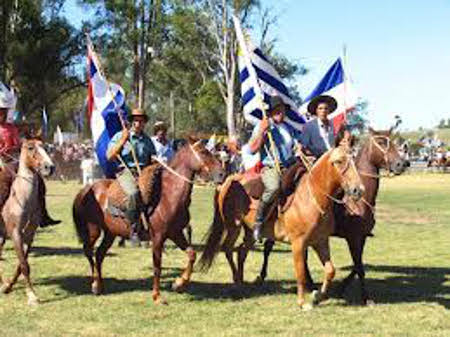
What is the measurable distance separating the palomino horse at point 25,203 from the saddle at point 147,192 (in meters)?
1.24

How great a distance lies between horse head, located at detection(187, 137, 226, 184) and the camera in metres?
10.0

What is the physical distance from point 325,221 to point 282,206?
77 centimetres

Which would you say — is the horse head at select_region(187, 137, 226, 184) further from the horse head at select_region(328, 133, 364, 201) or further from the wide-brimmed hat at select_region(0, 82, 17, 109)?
the wide-brimmed hat at select_region(0, 82, 17, 109)

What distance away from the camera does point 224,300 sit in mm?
10469

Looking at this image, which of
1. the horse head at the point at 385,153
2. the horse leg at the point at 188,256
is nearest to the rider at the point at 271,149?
the horse leg at the point at 188,256

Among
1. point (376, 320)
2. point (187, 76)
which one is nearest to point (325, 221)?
point (376, 320)

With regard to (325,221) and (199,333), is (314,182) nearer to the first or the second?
(325,221)

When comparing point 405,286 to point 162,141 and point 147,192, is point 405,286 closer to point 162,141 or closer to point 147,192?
point 147,192

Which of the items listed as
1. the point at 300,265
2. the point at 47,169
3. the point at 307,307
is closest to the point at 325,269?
the point at 300,265

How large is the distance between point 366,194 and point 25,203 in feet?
17.4

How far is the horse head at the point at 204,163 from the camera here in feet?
32.9

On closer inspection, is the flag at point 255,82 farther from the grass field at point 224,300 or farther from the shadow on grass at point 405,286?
the shadow on grass at point 405,286

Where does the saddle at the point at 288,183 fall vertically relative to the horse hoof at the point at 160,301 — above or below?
above

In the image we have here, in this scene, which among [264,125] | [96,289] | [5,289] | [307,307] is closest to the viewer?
[307,307]
